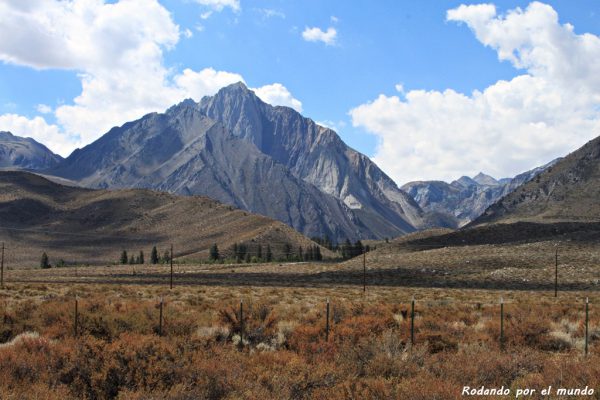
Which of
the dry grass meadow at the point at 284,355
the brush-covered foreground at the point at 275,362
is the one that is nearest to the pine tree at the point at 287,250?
the dry grass meadow at the point at 284,355

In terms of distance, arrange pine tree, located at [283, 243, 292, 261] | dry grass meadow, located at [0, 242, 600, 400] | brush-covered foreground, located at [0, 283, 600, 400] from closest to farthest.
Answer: brush-covered foreground, located at [0, 283, 600, 400] < dry grass meadow, located at [0, 242, 600, 400] < pine tree, located at [283, 243, 292, 261]

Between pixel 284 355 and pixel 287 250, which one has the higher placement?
pixel 284 355

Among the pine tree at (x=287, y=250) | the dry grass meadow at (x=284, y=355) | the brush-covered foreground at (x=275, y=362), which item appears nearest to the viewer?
the brush-covered foreground at (x=275, y=362)

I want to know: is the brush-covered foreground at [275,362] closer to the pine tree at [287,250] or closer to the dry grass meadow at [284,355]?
the dry grass meadow at [284,355]

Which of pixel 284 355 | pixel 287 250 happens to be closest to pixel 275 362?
pixel 284 355

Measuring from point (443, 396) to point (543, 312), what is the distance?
17.2 meters

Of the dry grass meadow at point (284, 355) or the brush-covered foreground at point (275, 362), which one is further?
the dry grass meadow at point (284, 355)

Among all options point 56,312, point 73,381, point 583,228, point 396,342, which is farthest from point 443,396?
point 583,228

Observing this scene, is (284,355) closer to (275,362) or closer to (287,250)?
(275,362)

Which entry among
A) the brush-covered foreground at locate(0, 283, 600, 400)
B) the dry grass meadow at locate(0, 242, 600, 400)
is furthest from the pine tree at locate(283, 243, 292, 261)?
the brush-covered foreground at locate(0, 283, 600, 400)

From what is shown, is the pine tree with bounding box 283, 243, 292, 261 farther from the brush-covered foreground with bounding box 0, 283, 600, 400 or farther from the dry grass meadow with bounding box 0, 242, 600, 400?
the brush-covered foreground with bounding box 0, 283, 600, 400

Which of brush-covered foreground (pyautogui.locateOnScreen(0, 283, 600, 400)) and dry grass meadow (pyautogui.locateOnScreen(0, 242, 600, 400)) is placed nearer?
brush-covered foreground (pyautogui.locateOnScreen(0, 283, 600, 400))

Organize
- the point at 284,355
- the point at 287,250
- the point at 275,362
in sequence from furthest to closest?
the point at 287,250 → the point at 284,355 → the point at 275,362

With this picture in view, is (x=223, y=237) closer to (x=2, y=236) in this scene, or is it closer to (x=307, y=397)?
(x=2, y=236)
